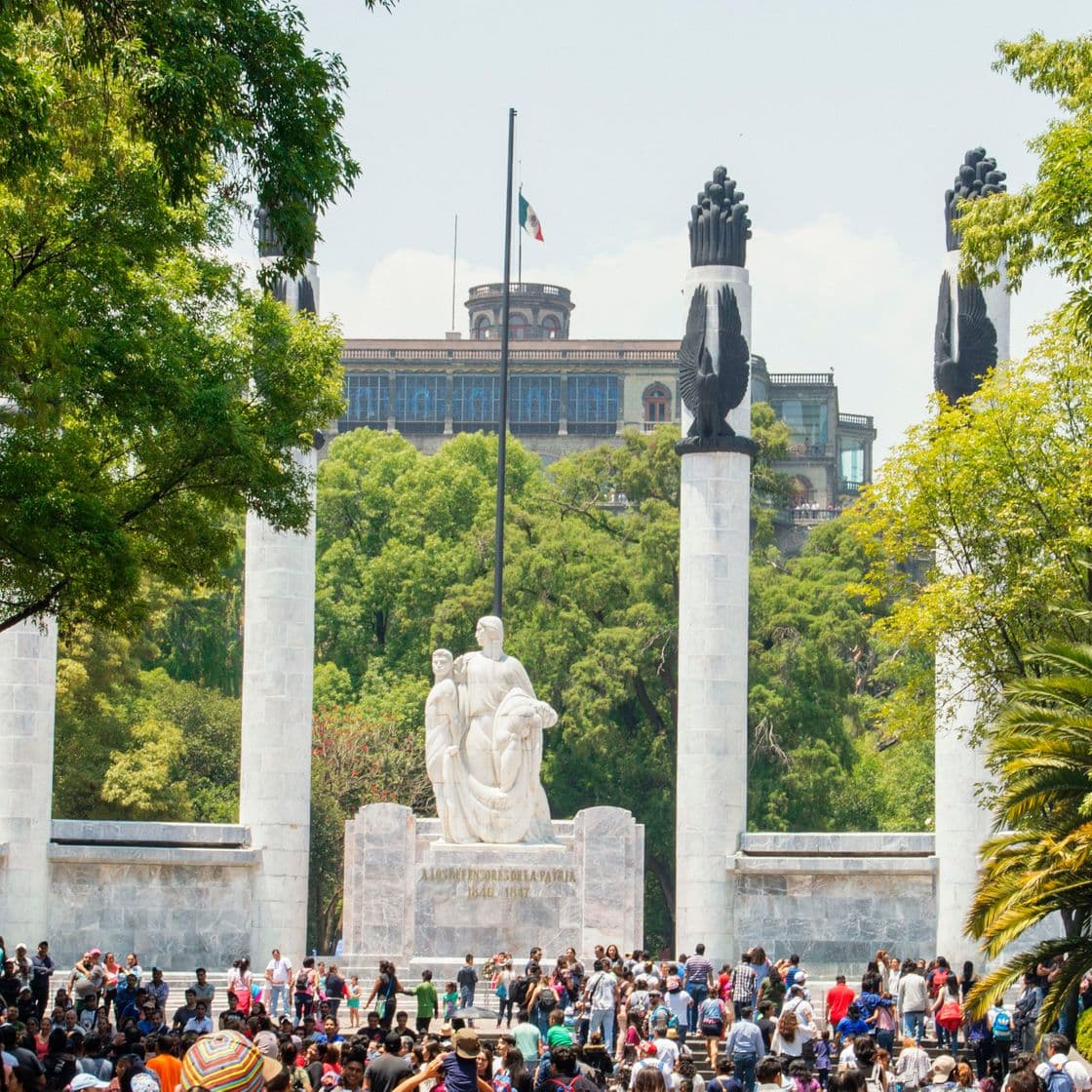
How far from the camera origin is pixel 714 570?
38312mm

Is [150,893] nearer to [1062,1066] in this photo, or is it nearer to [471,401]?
[1062,1066]

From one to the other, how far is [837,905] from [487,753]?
6.38m

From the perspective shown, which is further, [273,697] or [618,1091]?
[273,697]

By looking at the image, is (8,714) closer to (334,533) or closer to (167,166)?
(167,166)

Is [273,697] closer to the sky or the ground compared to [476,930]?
closer to the sky

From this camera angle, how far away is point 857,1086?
47.8ft

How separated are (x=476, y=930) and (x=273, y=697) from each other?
5.79 meters

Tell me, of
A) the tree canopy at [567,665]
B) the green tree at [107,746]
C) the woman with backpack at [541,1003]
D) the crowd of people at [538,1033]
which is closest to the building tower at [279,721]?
the crowd of people at [538,1033]

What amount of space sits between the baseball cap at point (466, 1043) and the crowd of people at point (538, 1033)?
0.04 ft

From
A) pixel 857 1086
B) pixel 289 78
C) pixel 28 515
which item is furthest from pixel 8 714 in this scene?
pixel 857 1086

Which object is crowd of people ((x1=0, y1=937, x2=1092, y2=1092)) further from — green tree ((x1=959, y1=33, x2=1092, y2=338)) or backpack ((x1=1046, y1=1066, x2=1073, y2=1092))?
green tree ((x1=959, y1=33, x2=1092, y2=338))

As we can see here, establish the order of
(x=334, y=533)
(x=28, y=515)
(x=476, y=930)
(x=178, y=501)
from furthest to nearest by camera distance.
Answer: (x=334, y=533) → (x=476, y=930) → (x=178, y=501) → (x=28, y=515)

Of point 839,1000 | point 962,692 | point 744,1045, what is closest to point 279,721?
point 962,692

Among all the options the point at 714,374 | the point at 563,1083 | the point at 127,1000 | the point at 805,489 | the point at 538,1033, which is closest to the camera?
the point at 563,1083
